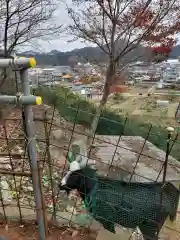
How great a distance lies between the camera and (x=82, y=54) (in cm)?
691

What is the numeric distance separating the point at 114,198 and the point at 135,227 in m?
0.32

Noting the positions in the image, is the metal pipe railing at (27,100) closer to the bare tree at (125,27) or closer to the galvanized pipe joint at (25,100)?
the galvanized pipe joint at (25,100)

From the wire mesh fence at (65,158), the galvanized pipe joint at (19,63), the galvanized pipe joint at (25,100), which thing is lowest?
the wire mesh fence at (65,158)

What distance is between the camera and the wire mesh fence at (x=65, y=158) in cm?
266

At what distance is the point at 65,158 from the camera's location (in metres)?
5.16

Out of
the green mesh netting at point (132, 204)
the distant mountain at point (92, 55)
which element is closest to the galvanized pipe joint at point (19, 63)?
Result: the green mesh netting at point (132, 204)

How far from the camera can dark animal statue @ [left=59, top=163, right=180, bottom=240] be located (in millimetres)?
2566

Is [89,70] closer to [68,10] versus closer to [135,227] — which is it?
[68,10]

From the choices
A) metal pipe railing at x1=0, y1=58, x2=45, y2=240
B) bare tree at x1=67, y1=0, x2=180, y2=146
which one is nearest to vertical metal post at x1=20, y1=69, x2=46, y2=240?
metal pipe railing at x1=0, y1=58, x2=45, y2=240

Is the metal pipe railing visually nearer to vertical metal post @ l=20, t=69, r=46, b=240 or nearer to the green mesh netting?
vertical metal post @ l=20, t=69, r=46, b=240

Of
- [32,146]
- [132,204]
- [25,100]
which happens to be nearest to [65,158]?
[132,204]

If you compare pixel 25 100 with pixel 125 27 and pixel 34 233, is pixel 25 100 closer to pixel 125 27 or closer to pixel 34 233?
pixel 34 233

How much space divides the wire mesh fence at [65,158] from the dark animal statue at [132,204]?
6.4 inches

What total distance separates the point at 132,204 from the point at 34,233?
884 millimetres
